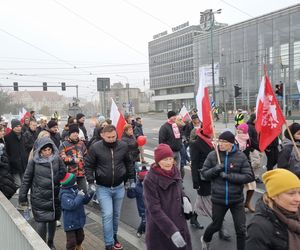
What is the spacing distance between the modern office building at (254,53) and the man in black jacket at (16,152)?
122 ft

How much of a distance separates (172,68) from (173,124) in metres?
82.7

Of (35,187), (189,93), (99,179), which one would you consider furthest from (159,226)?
(189,93)

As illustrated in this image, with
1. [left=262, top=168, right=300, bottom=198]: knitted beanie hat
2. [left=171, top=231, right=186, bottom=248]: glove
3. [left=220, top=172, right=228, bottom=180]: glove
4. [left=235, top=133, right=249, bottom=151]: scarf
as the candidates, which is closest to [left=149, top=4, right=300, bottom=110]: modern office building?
[left=235, top=133, right=249, bottom=151]: scarf

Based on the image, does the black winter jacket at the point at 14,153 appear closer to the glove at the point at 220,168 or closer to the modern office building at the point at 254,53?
the glove at the point at 220,168

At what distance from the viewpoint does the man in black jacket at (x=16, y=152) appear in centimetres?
746

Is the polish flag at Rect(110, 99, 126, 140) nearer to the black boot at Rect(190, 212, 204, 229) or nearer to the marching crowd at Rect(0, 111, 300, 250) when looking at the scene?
the marching crowd at Rect(0, 111, 300, 250)

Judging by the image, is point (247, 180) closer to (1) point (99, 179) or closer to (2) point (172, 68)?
(1) point (99, 179)

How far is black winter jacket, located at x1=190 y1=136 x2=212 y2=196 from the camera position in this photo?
5258 mm

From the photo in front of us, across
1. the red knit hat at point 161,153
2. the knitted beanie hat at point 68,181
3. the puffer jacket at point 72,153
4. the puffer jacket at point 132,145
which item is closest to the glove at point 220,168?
the red knit hat at point 161,153

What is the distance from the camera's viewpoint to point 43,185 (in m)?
4.65

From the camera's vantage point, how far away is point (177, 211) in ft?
12.0

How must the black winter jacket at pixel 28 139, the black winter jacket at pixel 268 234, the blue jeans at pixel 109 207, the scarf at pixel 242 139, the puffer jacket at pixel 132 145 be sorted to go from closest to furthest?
the black winter jacket at pixel 268 234 → the blue jeans at pixel 109 207 → the scarf at pixel 242 139 → the puffer jacket at pixel 132 145 → the black winter jacket at pixel 28 139

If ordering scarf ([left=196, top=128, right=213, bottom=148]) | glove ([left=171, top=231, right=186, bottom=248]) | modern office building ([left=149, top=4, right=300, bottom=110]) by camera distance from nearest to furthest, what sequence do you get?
glove ([left=171, top=231, right=186, bottom=248]), scarf ([left=196, top=128, right=213, bottom=148]), modern office building ([left=149, top=4, right=300, bottom=110])

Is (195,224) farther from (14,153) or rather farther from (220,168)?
(14,153)
